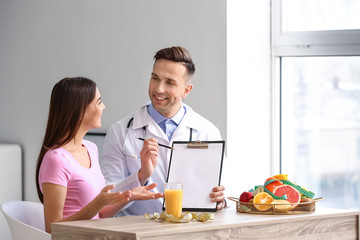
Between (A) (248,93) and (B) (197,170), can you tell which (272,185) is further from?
(A) (248,93)

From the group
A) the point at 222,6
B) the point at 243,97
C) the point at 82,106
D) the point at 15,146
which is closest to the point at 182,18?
the point at 222,6

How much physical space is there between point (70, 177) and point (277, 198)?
0.82 m

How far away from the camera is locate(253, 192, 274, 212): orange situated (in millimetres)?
2436

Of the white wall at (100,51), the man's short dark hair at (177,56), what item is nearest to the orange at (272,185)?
the man's short dark hair at (177,56)

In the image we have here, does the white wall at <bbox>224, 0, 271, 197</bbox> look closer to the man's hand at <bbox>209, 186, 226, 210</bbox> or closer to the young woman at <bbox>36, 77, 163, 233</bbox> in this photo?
the man's hand at <bbox>209, 186, 226, 210</bbox>

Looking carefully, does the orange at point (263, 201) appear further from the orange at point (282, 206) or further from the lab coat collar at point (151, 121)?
the lab coat collar at point (151, 121)

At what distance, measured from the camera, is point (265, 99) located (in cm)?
386

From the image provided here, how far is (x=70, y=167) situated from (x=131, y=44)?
1474 mm

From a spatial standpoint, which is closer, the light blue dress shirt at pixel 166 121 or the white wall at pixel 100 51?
the light blue dress shirt at pixel 166 121

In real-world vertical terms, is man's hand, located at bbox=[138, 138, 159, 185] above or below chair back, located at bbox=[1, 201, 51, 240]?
above

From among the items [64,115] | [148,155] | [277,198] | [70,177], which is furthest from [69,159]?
[277,198]

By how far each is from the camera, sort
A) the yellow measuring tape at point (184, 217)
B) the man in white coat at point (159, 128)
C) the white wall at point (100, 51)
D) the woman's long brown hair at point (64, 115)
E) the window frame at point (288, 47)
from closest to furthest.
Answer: the yellow measuring tape at point (184, 217) → the woman's long brown hair at point (64, 115) → the man in white coat at point (159, 128) → the white wall at point (100, 51) → the window frame at point (288, 47)

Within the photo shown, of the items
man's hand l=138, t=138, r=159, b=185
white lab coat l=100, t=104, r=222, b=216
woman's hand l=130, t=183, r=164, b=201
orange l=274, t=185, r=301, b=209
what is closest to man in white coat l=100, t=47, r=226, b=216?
white lab coat l=100, t=104, r=222, b=216

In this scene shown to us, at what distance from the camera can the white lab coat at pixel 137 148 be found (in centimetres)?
292
